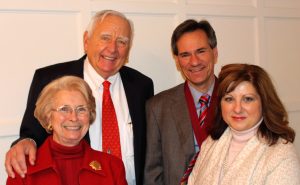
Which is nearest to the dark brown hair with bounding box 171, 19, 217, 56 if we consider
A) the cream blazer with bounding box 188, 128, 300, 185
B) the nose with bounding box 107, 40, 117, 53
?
the nose with bounding box 107, 40, 117, 53

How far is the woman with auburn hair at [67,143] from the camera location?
2.12 meters

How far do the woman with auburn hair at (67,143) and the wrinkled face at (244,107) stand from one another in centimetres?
72

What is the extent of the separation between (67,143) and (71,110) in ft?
0.61

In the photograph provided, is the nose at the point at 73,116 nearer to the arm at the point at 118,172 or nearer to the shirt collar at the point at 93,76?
the arm at the point at 118,172

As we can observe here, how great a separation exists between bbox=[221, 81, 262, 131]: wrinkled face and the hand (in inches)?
43.0

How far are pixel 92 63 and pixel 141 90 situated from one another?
40cm

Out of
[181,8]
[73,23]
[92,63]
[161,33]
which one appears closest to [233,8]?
[181,8]

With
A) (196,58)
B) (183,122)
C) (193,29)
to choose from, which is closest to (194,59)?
(196,58)

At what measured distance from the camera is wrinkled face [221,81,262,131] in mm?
2176

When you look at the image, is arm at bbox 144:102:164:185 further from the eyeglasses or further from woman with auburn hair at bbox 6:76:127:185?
the eyeglasses

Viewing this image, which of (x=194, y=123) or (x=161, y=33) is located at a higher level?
(x=161, y=33)

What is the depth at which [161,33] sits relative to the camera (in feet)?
12.0

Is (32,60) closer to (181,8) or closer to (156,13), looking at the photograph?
(156,13)

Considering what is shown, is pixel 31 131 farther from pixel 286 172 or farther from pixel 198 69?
pixel 286 172
